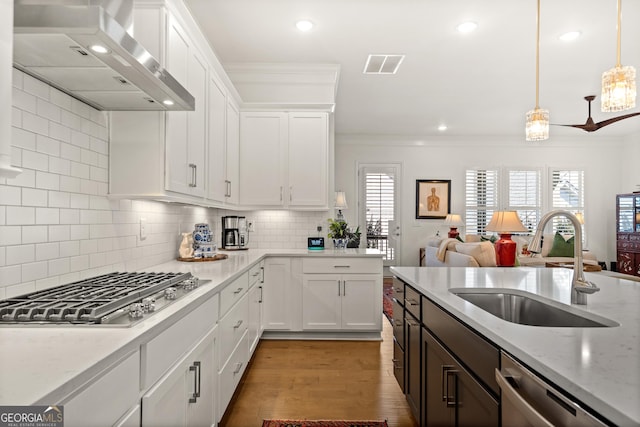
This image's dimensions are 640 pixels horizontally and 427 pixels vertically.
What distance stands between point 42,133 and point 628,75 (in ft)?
12.0

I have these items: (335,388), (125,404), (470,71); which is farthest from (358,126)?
(125,404)

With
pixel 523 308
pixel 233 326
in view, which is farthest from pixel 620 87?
pixel 233 326

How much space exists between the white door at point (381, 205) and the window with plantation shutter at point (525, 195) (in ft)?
7.71

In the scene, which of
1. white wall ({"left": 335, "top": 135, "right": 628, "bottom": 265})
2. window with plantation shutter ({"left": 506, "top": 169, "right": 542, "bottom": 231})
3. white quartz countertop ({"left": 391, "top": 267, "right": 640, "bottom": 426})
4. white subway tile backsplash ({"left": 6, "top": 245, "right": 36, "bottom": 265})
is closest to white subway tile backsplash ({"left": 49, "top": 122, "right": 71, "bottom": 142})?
white subway tile backsplash ({"left": 6, "top": 245, "right": 36, "bottom": 265})

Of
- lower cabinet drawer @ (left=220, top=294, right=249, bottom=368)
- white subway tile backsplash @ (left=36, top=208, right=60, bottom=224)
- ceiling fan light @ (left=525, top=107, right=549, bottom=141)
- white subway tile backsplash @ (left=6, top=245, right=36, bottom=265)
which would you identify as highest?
ceiling fan light @ (left=525, top=107, right=549, bottom=141)

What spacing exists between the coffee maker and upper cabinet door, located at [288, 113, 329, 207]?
1.97 ft

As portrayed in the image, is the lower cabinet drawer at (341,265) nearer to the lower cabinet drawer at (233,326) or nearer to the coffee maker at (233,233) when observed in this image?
the coffee maker at (233,233)

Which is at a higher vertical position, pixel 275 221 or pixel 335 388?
pixel 275 221

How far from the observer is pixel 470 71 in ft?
14.0

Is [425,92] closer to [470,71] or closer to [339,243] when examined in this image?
[470,71]

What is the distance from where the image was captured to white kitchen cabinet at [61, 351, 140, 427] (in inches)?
31.2

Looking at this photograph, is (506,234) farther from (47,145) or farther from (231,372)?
(47,145)

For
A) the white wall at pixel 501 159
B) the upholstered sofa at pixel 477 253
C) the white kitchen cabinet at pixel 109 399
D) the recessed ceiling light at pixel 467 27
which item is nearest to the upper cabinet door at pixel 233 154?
the recessed ceiling light at pixel 467 27

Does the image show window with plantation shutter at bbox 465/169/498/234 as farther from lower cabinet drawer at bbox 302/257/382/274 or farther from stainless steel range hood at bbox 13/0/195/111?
stainless steel range hood at bbox 13/0/195/111
